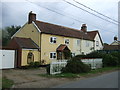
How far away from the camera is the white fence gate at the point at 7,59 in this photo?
67.8 feet

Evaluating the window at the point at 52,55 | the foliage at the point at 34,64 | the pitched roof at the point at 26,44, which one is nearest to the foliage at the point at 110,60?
the window at the point at 52,55

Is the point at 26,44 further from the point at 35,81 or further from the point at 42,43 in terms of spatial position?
the point at 35,81

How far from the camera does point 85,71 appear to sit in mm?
16719

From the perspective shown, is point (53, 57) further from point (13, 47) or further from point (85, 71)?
point (85, 71)

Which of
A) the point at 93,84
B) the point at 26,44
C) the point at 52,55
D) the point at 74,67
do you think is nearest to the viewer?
the point at 93,84

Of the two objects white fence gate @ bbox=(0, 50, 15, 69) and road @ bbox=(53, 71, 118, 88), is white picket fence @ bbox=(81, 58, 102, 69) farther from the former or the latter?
white fence gate @ bbox=(0, 50, 15, 69)

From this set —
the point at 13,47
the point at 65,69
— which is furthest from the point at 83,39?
the point at 65,69

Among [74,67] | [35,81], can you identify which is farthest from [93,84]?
[74,67]

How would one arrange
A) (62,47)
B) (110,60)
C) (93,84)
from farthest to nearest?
1. (62,47)
2. (110,60)
3. (93,84)

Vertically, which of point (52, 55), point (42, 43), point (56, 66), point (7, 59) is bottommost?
point (56, 66)

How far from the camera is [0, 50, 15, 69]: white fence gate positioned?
20.7 metres

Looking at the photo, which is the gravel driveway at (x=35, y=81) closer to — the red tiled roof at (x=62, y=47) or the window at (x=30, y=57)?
the window at (x=30, y=57)

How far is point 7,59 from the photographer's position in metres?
21.3

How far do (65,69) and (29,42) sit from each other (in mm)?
10333
